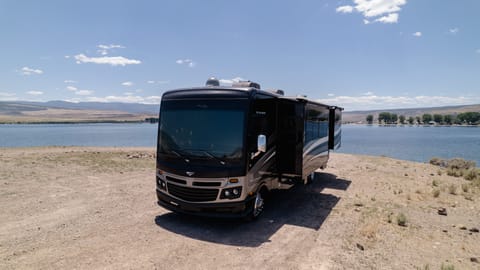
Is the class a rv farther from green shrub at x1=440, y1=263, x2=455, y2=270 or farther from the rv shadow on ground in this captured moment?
green shrub at x1=440, y1=263, x2=455, y2=270

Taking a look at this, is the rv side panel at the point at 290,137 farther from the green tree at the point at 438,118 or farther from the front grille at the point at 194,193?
the green tree at the point at 438,118

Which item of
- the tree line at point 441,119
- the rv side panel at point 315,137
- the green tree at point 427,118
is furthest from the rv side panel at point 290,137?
the green tree at point 427,118

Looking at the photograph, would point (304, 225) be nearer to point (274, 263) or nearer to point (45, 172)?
point (274, 263)

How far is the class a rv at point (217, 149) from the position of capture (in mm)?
5441

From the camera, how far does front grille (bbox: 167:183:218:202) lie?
17.9 feet

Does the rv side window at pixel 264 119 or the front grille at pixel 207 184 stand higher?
the rv side window at pixel 264 119

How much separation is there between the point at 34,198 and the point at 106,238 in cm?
417

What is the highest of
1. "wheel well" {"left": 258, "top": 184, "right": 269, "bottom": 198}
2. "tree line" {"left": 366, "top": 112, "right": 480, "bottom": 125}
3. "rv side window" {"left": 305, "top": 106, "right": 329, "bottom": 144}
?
"tree line" {"left": 366, "top": 112, "right": 480, "bottom": 125}

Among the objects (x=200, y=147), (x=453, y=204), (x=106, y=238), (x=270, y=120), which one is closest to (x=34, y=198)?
(x=106, y=238)

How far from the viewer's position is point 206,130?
18.7 ft

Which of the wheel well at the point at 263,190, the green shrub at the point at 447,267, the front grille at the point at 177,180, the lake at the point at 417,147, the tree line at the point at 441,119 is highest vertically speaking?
the tree line at the point at 441,119

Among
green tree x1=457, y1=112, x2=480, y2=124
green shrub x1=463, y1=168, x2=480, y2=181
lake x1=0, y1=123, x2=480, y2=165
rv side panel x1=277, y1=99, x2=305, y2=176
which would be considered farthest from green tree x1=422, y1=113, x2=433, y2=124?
rv side panel x1=277, y1=99, x2=305, y2=176

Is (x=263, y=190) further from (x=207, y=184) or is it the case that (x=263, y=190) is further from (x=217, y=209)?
(x=207, y=184)

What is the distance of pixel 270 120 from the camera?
6656 millimetres
